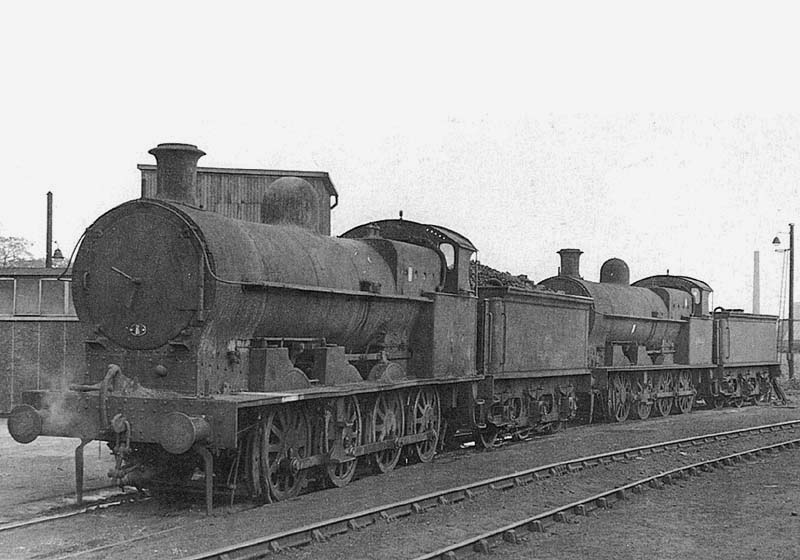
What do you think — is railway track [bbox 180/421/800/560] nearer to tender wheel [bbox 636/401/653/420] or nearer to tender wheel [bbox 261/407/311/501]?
tender wheel [bbox 261/407/311/501]

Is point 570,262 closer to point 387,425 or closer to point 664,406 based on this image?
point 664,406

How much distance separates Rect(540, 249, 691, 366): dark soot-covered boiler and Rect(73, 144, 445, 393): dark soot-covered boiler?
1116 cm

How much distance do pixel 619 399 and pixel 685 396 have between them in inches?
166

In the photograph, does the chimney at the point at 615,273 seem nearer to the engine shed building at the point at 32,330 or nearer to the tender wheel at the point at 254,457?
the engine shed building at the point at 32,330

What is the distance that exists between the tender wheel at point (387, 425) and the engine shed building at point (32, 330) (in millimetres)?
8470

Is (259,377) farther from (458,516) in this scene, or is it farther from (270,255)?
(458,516)

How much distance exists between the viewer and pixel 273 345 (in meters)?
10.8

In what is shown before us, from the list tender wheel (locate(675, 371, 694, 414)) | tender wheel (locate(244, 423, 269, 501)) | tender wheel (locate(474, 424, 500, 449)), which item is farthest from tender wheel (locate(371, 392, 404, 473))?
tender wheel (locate(675, 371, 694, 414))

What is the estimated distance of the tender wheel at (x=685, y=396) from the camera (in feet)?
82.1

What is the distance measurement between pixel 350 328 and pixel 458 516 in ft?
10.1

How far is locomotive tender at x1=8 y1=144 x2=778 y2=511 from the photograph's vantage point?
9625mm

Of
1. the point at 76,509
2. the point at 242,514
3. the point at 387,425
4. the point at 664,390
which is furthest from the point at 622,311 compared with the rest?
the point at 76,509

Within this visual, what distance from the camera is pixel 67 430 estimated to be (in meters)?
9.80

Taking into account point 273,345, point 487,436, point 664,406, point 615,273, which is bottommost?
point 664,406
